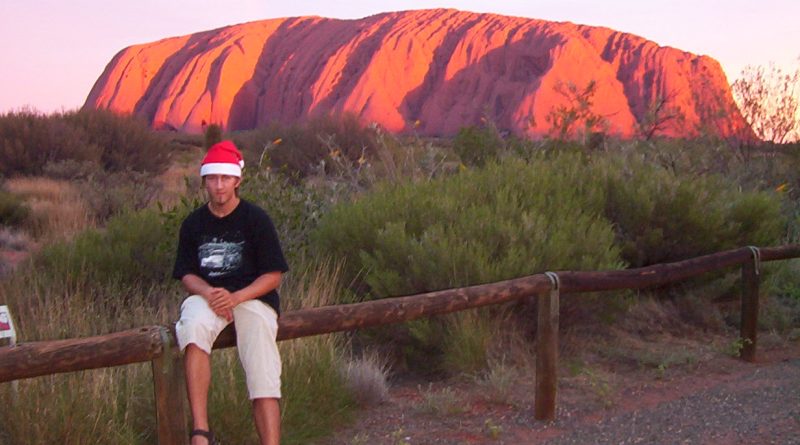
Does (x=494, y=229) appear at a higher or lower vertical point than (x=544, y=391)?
higher

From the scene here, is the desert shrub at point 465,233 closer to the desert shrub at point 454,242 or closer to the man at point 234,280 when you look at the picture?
the desert shrub at point 454,242

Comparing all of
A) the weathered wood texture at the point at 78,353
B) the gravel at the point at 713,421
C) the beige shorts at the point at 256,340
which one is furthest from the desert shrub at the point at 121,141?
the weathered wood texture at the point at 78,353

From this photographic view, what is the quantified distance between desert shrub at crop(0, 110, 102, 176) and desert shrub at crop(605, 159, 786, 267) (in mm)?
15737

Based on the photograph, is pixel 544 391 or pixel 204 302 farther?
pixel 544 391

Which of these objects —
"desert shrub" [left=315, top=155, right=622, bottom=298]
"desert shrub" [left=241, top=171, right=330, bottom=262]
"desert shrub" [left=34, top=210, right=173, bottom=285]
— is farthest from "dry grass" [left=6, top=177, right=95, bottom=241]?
"desert shrub" [left=315, top=155, right=622, bottom=298]

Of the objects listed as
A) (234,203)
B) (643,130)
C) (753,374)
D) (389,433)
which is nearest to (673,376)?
(753,374)

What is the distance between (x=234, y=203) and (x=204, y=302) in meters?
0.51

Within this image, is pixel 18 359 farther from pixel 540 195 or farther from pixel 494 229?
pixel 540 195

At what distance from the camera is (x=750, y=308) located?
7.40 metres

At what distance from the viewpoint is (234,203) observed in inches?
162

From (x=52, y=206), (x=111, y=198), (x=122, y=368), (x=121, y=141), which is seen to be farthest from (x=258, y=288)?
(x=121, y=141)

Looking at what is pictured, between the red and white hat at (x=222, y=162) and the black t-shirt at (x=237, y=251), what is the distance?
0.20m

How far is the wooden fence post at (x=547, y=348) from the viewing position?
17.8ft

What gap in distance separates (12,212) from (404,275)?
9825 millimetres
